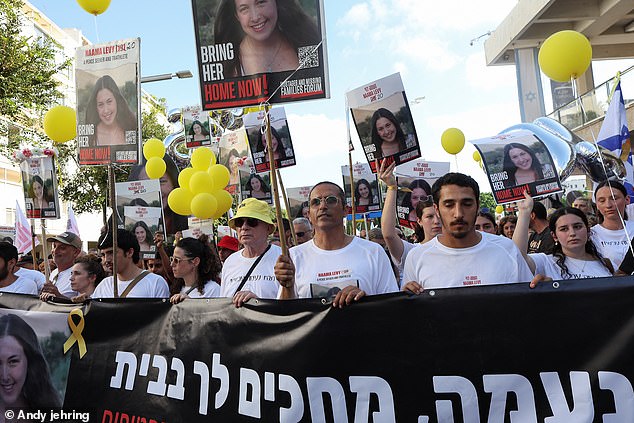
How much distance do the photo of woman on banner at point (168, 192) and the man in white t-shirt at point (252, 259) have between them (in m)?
5.51

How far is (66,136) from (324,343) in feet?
16.0

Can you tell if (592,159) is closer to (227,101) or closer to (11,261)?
(227,101)

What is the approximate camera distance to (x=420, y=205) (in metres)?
5.30

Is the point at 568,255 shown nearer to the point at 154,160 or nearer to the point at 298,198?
the point at 154,160

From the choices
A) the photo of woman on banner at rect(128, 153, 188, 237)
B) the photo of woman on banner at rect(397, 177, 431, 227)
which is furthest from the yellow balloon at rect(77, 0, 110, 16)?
the photo of woman on banner at rect(397, 177, 431, 227)

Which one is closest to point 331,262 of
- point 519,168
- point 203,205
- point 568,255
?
point 568,255

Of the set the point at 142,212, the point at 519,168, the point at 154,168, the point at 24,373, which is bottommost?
the point at 24,373

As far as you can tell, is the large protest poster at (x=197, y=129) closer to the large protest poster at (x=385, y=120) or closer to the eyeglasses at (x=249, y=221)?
the large protest poster at (x=385, y=120)

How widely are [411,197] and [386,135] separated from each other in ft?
13.0

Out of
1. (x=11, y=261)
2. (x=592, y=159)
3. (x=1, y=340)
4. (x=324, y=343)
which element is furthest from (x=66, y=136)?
(x=592, y=159)

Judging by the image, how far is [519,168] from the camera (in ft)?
17.8

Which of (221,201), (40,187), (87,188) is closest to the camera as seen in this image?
(40,187)

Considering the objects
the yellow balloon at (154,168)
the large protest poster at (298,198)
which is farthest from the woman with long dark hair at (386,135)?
the large protest poster at (298,198)

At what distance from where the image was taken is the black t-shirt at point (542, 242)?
5160mm
